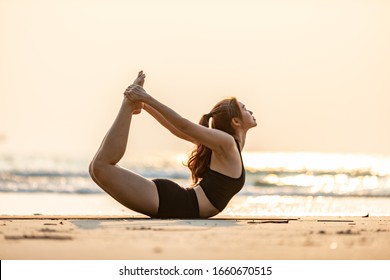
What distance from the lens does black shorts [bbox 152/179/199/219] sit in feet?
20.3

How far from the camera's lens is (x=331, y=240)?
17.3 feet

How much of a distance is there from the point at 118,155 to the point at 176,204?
61 cm

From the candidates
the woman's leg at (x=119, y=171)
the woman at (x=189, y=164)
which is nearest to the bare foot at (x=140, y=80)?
the woman at (x=189, y=164)

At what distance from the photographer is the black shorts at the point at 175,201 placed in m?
6.18

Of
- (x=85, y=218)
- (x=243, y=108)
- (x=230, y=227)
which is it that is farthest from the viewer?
(x=85, y=218)

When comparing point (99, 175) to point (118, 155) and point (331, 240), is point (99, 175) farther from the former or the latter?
point (331, 240)

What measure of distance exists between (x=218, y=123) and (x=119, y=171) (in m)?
0.92

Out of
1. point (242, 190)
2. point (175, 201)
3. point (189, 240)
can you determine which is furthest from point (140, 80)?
point (242, 190)

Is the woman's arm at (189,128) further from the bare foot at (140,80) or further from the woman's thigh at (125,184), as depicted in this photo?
the woman's thigh at (125,184)

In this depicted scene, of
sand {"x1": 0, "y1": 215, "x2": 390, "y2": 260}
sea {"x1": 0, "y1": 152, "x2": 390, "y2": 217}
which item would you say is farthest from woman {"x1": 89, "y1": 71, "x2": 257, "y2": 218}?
sea {"x1": 0, "y1": 152, "x2": 390, "y2": 217}

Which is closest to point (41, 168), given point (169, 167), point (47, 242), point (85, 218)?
point (169, 167)

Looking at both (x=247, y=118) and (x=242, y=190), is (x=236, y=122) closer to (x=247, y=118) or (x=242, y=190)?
(x=247, y=118)

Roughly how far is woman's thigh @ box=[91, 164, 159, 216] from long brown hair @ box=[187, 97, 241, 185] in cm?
45

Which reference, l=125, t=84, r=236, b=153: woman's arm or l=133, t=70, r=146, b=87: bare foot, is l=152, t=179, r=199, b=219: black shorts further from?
l=133, t=70, r=146, b=87: bare foot
